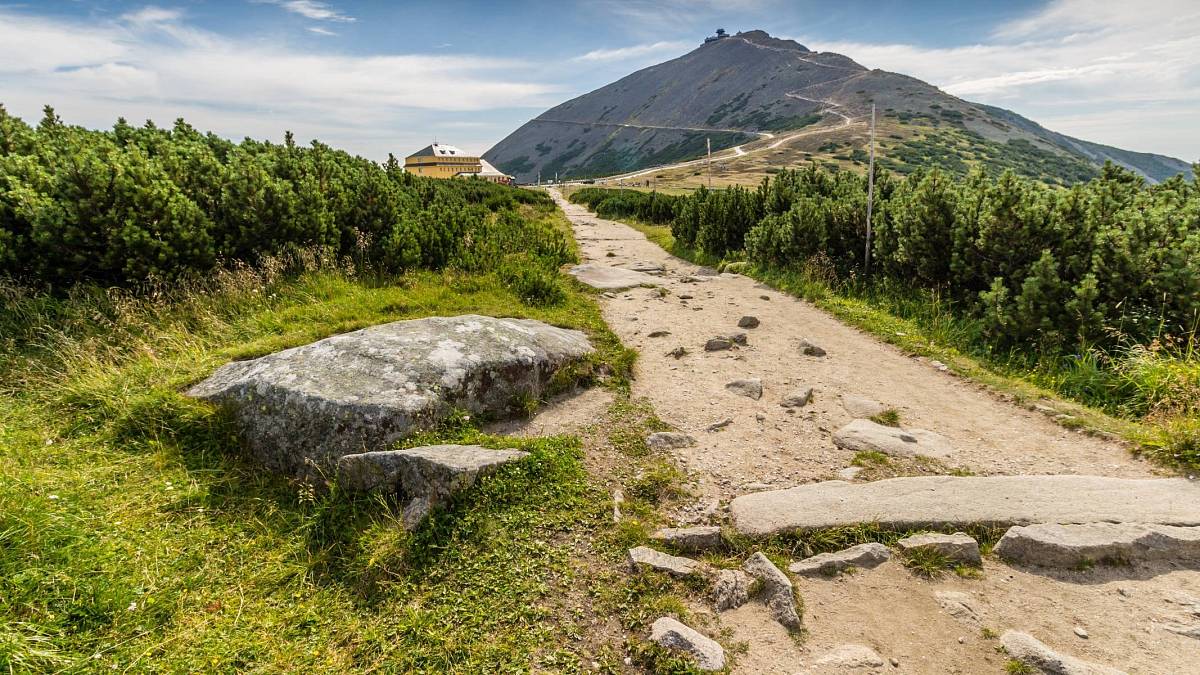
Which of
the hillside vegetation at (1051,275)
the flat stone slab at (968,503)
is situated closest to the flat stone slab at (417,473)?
the flat stone slab at (968,503)

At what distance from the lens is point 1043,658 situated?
9.03 feet

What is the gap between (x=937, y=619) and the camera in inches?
123

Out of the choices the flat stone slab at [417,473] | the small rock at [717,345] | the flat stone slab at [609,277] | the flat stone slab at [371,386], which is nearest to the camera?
the flat stone slab at [417,473]

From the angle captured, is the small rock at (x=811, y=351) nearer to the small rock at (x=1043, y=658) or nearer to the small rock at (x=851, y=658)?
the small rock at (x=1043, y=658)

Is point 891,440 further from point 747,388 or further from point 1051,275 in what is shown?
point 1051,275

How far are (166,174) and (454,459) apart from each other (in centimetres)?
710

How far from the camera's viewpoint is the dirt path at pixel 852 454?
9.62ft

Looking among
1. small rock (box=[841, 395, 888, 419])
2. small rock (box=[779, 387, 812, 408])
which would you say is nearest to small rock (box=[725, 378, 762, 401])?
small rock (box=[779, 387, 812, 408])

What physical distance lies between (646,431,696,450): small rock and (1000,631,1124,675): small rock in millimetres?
2769

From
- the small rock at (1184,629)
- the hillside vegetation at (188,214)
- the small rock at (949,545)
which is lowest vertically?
the small rock at (1184,629)

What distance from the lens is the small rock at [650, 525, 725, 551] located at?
382cm

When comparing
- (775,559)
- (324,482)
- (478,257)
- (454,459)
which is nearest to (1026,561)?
(775,559)

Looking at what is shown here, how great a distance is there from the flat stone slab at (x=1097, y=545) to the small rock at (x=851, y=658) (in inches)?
57.4

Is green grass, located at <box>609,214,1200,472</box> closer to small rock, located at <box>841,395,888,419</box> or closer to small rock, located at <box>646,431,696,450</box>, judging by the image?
small rock, located at <box>841,395,888,419</box>
